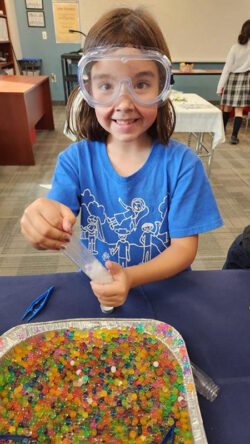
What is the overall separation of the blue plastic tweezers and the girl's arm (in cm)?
15

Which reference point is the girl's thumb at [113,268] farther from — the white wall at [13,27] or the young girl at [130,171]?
the white wall at [13,27]

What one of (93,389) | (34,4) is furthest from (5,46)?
(93,389)

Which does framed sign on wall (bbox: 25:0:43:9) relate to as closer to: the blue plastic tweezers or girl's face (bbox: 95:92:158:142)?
girl's face (bbox: 95:92:158:142)

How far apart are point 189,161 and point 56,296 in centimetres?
49

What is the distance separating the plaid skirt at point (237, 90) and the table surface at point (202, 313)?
394 centimetres

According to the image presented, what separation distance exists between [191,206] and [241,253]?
1.30 ft

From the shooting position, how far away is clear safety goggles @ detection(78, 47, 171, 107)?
0.68 metres

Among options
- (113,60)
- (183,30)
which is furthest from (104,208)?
(183,30)

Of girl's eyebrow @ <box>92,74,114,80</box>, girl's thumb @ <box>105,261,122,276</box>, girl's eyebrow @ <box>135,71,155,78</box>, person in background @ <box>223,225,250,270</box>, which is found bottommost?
person in background @ <box>223,225,250,270</box>

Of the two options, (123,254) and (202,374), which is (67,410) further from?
(123,254)

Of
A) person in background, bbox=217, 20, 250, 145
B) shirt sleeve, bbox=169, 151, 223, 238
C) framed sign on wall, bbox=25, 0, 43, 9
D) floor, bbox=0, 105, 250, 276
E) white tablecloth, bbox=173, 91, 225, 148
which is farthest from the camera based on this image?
framed sign on wall, bbox=25, 0, 43, 9

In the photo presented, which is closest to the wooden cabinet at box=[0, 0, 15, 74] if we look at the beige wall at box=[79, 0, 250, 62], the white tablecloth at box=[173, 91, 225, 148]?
the beige wall at box=[79, 0, 250, 62]

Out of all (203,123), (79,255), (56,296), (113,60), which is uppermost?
(113,60)

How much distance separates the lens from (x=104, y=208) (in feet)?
2.89
